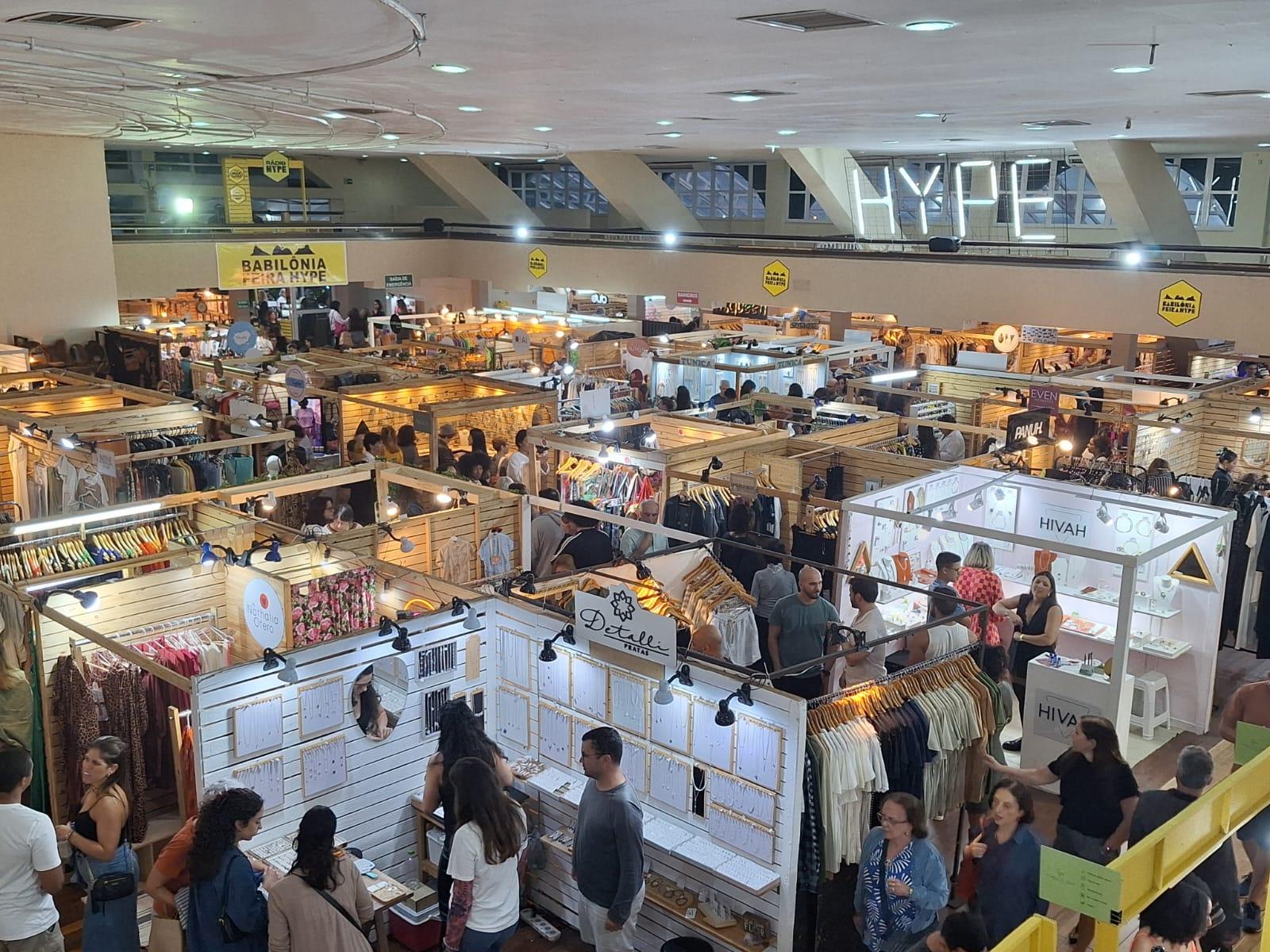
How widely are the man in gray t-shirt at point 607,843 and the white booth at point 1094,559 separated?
12.3 feet

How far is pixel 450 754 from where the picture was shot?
5.09 meters

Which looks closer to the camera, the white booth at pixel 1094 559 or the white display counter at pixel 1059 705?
the white display counter at pixel 1059 705

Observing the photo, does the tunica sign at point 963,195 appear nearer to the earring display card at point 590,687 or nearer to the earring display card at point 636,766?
the earring display card at point 590,687

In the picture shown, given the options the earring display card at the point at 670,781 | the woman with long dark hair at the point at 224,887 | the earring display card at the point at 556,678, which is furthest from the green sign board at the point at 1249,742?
the earring display card at the point at 556,678

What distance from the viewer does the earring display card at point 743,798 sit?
5.01 meters

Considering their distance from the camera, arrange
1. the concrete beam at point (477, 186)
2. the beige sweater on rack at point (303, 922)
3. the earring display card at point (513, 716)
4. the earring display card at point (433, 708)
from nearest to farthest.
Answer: the beige sweater on rack at point (303, 922) → the earring display card at point (433, 708) → the earring display card at point (513, 716) → the concrete beam at point (477, 186)

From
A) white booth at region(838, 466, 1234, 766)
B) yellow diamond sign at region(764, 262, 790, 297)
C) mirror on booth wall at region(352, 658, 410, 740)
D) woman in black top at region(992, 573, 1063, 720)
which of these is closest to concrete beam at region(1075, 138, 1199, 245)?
yellow diamond sign at region(764, 262, 790, 297)

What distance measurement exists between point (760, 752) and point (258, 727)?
2287mm

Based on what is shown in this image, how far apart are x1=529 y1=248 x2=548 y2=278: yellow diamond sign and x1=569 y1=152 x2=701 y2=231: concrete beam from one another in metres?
1.68

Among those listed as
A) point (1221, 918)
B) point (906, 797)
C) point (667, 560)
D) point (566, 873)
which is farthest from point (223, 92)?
point (1221, 918)

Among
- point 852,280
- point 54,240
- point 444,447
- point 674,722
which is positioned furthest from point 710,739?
point 54,240

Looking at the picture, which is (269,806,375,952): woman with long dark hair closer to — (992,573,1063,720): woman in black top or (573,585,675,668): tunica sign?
(573,585,675,668): tunica sign

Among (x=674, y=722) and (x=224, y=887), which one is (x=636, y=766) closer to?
(x=674, y=722)

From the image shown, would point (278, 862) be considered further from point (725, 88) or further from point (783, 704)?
point (725, 88)
